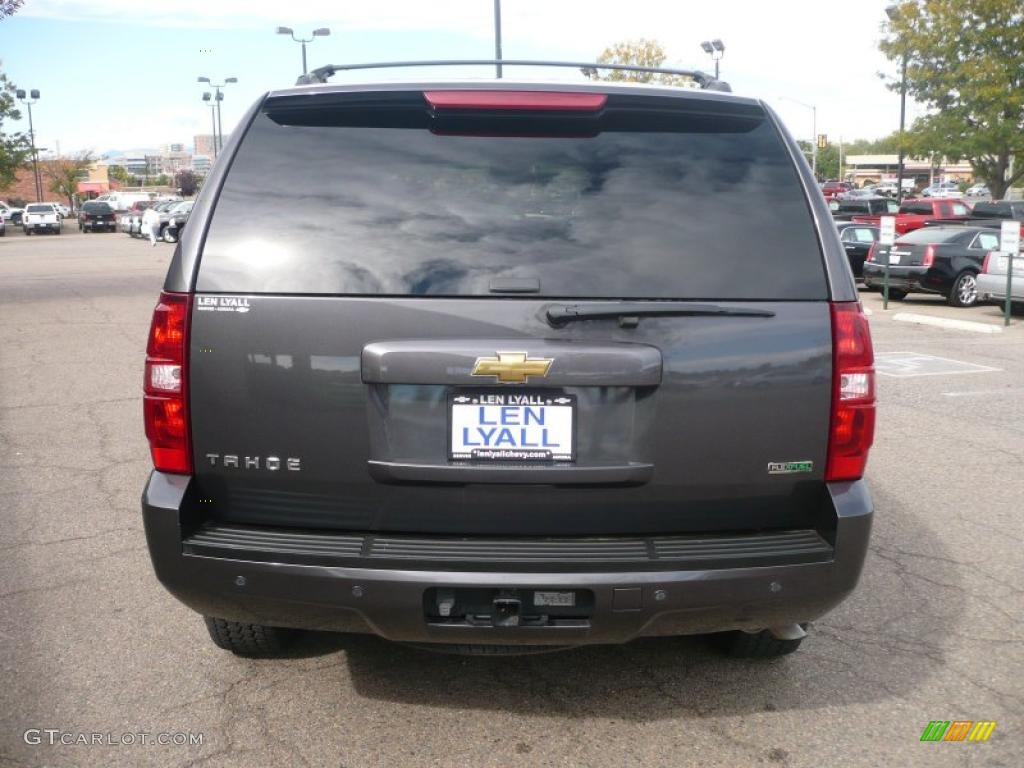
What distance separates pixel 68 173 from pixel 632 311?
4007 inches

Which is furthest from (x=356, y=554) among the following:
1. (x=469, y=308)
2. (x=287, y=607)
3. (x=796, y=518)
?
(x=796, y=518)

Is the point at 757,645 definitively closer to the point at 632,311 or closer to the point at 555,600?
the point at 555,600

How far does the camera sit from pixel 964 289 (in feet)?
57.9

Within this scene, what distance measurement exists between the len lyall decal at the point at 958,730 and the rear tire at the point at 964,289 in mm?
15770

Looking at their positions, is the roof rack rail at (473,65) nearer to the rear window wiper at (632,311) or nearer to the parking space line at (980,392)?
the rear window wiper at (632,311)

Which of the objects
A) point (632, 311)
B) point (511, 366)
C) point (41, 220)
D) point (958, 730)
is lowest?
point (958, 730)

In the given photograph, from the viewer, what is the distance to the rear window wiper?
9.21ft

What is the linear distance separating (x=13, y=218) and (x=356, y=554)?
240ft

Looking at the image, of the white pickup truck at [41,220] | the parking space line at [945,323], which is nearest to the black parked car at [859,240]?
the parking space line at [945,323]

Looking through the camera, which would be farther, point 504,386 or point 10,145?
point 10,145

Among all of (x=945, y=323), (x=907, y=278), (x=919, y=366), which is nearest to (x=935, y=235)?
(x=907, y=278)

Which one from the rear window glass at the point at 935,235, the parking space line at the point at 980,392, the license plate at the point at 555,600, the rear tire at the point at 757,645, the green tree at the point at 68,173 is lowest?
the parking space line at the point at 980,392

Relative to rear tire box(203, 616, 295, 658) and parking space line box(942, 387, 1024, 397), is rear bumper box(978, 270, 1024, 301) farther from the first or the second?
rear tire box(203, 616, 295, 658)

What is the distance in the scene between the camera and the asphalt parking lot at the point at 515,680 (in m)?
3.16
